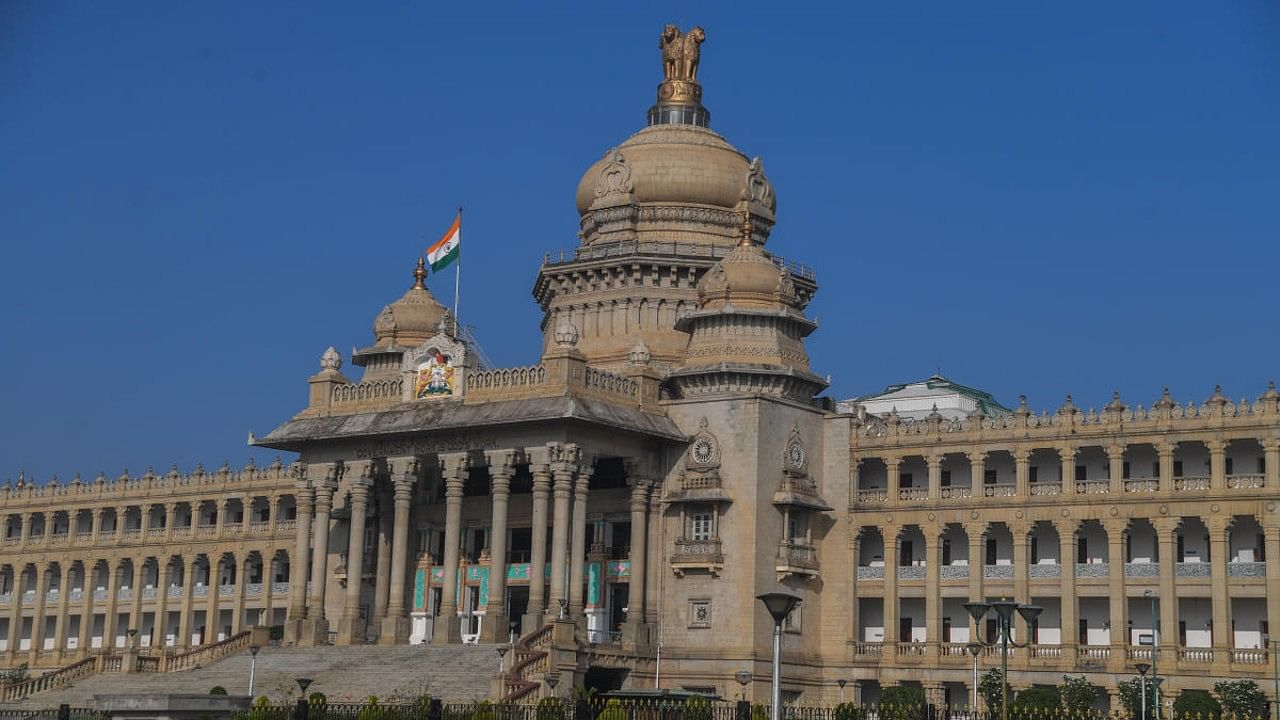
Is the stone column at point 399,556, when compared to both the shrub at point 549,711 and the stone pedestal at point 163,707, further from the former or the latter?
the stone pedestal at point 163,707

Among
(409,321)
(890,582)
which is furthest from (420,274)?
(890,582)

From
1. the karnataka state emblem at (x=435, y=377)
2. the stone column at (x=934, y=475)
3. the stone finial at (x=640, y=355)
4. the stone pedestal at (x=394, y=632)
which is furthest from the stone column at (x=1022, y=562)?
the stone pedestal at (x=394, y=632)

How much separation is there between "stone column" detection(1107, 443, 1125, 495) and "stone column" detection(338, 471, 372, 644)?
2934 centimetres

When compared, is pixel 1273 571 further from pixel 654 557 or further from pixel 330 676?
pixel 330 676

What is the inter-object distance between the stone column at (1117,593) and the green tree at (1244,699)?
4711 millimetres

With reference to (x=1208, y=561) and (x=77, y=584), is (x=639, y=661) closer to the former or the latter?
(x=1208, y=561)

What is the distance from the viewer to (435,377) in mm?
77375

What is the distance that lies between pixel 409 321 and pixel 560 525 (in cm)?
2060

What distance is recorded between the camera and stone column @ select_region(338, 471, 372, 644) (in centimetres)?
7788

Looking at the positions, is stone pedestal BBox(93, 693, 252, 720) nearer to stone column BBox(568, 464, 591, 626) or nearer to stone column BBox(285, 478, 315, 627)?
stone column BBox(568, 464, 591, 626)

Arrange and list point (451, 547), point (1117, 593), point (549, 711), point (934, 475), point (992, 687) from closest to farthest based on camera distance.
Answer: point (549, 711) → point (992, 687) → point (1117, 593) → point (451, 547) → point (934, 475)

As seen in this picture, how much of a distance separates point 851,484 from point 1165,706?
15702mm

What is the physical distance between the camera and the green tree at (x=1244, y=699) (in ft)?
223

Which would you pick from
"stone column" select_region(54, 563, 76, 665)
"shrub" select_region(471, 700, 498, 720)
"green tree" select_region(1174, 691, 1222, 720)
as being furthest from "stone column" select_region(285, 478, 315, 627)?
"green tree" select_region(1174, 691, 1222, 720)
